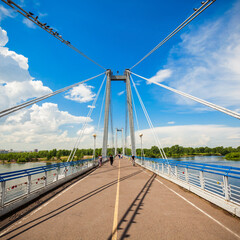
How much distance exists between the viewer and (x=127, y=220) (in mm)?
4516

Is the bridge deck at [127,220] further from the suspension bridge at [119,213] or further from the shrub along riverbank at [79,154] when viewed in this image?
the shrub along riverbank at [79,154]

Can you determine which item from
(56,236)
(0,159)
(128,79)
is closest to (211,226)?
(56,236)

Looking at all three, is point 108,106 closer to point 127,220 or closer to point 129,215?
point 129,215

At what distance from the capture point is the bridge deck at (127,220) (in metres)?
3.77

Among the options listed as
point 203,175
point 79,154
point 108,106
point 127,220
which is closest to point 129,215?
point 127,220

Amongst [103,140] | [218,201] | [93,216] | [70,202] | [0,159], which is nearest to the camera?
[93,216]

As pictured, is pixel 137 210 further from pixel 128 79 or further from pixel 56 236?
pixel 128 79

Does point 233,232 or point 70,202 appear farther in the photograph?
point 70,202

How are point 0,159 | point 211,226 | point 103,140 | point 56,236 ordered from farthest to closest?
point 0,159 < point 103,140 < point 211,226 < point 56,236

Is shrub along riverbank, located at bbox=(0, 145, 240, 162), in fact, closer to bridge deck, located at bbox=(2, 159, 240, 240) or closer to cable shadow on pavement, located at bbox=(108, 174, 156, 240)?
cable shadow on pavement, located at bbox=(108, 174, 156, 240)

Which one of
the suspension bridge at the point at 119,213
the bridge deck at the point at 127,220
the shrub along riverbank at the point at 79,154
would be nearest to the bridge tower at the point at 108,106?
the suspension bridge at the point at 119,213

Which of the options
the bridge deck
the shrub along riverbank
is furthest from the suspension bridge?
the shrub along riverbank

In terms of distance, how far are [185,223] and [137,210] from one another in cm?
165

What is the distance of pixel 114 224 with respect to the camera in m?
4.26
